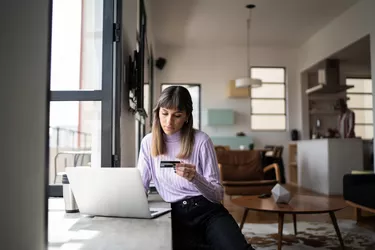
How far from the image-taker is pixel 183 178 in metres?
1.51

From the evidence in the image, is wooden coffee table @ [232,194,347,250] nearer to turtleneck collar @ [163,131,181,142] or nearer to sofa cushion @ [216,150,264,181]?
turtleneck collar @ [163,131,181,142]

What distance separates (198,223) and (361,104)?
834 centimetres

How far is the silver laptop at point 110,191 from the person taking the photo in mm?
1301

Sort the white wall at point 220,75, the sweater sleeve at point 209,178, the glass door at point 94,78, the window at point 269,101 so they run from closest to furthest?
the sweater sleeve at point 209,178 < the glass door at point 94,78 < the white wall at point 220,75 < the window at point 269,101

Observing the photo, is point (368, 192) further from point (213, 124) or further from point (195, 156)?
point (213, 124)

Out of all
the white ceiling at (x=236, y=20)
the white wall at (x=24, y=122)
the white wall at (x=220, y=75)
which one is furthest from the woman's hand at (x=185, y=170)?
the white wall at (x=220, y=75)

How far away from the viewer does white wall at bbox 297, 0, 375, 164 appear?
5406 millimetres

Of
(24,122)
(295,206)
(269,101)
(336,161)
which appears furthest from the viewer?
(269,101)

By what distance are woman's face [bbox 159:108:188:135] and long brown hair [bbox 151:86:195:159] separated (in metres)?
0.02

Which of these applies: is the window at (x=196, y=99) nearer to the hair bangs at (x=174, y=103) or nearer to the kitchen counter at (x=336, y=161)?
the kitchen counter at (x=336, y=161)

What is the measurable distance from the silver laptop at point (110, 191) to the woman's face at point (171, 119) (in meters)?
0.34

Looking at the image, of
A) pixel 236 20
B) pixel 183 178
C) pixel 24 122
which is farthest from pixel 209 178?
pixel 236 20

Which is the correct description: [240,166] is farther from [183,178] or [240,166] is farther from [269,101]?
[269,101]

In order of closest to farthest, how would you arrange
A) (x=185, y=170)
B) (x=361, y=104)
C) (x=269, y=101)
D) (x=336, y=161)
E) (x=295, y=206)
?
(x=185, y=170), (x=295, y=206), (x=336, y=161), (x=269, y=101), (x=361, y=104)
